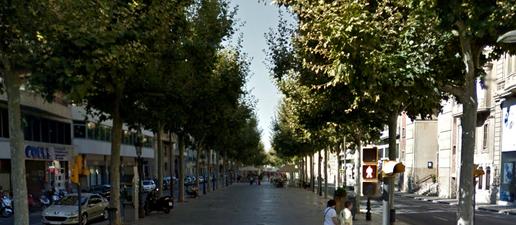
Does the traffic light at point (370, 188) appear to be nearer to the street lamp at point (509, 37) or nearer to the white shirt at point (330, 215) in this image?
the white shirt at point (330, 215)

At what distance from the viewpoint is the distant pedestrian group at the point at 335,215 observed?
1234cm

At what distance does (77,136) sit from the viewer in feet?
179

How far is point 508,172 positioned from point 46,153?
33554 millimetres

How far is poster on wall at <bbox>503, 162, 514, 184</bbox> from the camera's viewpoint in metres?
42.7

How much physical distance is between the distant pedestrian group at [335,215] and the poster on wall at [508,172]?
32.9 m

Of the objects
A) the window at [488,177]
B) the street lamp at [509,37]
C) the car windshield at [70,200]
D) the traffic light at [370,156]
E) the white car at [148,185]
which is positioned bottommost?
the white car at [148,185]

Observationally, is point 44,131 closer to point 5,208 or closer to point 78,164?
point 5,208

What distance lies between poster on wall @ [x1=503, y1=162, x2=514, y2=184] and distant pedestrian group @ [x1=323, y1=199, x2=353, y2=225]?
32.9 m

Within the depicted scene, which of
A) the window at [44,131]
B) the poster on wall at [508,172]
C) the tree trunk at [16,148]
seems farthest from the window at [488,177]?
the tree trunk at [16,148]

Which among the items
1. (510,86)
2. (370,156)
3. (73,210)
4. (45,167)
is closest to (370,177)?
(370,156)

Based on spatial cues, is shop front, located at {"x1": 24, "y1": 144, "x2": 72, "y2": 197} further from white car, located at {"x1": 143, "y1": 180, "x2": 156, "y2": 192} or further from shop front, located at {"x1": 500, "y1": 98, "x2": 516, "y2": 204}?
shop front, located at {"x1": 500, "y1": 98, "x2": 516, "y2": 204}

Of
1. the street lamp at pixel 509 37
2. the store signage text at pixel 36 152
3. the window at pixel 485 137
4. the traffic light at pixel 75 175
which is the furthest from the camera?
the window at pixel 485 137

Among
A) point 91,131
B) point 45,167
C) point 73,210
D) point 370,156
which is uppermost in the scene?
point 370,156

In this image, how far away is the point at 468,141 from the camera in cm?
1142
